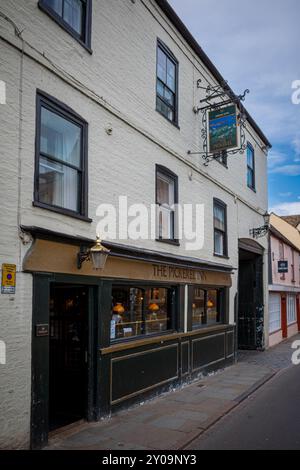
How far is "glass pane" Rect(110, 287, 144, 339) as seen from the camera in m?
8.85

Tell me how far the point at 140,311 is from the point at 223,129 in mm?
5711

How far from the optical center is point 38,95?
6.93m

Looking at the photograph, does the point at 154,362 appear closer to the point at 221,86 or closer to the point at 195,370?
the point at 195,370

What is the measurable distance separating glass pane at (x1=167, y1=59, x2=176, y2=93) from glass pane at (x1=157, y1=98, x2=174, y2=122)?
2.03ft

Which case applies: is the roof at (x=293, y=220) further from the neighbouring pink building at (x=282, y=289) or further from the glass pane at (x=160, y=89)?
the glass pane at (x=160, y=89)

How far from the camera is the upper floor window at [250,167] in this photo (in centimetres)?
1797

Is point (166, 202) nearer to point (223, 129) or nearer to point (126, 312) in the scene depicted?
point (223, 129)

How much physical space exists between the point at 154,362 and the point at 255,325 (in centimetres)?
1014

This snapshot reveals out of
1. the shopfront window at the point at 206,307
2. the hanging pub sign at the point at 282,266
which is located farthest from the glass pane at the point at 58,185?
the hanging pub sign at the point at 282,266

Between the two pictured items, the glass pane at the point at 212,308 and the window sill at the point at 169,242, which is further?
the glass pane at the point at 212,308

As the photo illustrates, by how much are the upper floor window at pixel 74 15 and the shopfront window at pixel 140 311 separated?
4825 mm

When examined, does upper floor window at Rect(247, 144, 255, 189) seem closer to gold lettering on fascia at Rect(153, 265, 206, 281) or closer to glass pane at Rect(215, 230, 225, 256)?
glass pane at Rect(215, 230, 225, 256)

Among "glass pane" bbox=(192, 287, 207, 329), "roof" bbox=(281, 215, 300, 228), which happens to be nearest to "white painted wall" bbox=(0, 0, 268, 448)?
"glass pane" bbox=(192, 287, 207, 329)
